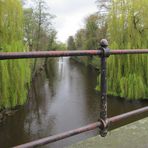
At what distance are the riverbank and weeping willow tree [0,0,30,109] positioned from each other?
9537 mm

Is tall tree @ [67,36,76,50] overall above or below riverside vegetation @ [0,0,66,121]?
above

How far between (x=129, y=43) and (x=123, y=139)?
12436mm

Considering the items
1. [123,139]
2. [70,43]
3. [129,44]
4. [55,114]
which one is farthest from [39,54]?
[70,43]

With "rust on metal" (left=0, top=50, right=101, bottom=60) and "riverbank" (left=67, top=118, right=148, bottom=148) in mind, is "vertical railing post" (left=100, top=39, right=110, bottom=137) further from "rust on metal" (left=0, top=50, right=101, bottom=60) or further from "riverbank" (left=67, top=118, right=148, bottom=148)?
"riverbank" (left=67, top=118, right=148, bottom=148)

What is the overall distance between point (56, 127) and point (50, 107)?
3.48m

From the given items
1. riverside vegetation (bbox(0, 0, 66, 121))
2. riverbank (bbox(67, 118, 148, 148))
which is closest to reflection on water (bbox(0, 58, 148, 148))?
riverside vegetation (bbox(0, 0, 66, 121))

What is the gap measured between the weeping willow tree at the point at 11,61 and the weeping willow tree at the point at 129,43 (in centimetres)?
478

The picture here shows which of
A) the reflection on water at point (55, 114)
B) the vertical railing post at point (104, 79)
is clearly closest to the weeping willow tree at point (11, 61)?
the reflection on water at point (55, 114)

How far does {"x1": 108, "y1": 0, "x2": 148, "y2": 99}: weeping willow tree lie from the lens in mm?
13633

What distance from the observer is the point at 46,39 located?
2725cm

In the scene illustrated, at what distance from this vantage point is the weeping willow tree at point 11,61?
10898mm

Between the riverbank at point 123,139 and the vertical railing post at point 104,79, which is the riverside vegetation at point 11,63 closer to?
the riverbank at point 123,139

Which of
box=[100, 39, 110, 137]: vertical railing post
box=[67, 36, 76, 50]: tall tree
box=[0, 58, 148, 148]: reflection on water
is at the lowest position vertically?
box=[0, 58, 148, 148]: reflection on water

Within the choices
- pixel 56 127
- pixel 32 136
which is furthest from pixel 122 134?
pixel 56 127
